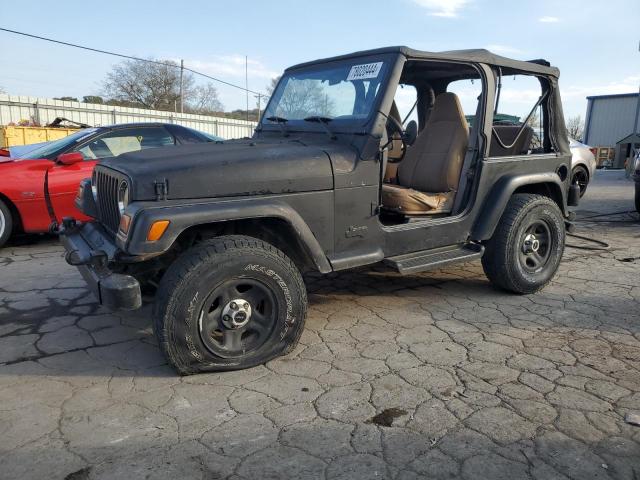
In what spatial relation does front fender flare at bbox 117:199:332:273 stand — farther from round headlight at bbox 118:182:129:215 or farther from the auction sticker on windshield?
the auction sticker on windshield

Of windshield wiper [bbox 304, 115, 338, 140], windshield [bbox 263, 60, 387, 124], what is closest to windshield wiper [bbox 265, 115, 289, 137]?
windshield [bbox 263, 60, 387, 124]

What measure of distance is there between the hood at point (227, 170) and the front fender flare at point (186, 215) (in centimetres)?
9

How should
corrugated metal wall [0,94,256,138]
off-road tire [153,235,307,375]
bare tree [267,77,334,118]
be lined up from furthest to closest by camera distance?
1. corrugated metal wall [0,94,256,138]
2. bare tree [267,77,334,118]
3. off-road tire [153,235,307,375]

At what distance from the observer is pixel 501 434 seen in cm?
239

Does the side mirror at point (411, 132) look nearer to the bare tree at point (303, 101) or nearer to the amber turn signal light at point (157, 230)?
the bare tree at point (303, 101)

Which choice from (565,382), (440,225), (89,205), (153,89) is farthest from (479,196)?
(153,89)

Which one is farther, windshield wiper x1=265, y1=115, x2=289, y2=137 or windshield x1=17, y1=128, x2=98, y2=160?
windshield x1=17, y1=128, x2=98, y2=160

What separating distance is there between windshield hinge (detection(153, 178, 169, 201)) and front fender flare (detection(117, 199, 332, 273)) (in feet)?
0.15

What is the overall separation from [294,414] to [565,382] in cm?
158

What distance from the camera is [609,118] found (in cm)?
3100

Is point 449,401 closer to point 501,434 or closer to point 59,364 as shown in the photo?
point 501,434

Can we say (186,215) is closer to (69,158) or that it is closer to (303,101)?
(303,101)

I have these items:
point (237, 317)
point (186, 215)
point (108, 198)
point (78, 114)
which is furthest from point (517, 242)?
point (78, 114)

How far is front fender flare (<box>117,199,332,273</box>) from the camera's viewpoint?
105 inches
